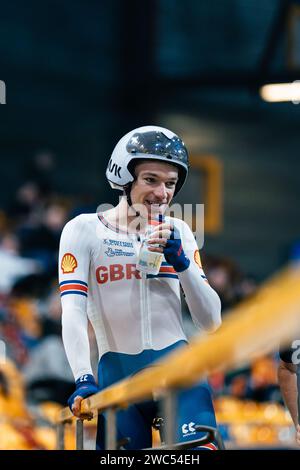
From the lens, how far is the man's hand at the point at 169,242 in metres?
4.21

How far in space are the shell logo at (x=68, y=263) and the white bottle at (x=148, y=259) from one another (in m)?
0.29

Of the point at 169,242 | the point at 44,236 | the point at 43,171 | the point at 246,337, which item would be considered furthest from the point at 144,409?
the point at 43,171

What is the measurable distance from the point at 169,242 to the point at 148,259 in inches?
6.8

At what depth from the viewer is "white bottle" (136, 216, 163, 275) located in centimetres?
430

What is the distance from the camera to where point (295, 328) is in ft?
7.39

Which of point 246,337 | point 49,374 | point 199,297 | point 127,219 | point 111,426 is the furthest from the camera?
point 49,374

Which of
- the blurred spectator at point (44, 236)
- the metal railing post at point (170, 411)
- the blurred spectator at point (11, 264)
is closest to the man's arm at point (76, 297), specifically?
the metal railing post at point (170, 411)

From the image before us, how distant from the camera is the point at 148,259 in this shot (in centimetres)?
434

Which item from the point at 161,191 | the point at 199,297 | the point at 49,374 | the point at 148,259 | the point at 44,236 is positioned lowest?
the point at 199,297

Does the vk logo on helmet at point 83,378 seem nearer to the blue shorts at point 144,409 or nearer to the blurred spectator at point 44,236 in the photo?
the blue shorts at point 144,409

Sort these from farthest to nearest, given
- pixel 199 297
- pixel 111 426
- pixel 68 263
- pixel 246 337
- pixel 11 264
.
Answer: pixel 11 264
pixel 68 263
pixel 199 297
pixel 111 426
pixel 246 337

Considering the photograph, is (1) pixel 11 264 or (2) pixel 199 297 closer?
(2) pixel 199 297

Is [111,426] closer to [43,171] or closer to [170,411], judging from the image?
[170,411]

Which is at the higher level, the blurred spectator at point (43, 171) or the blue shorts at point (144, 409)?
the blurred spectator at point (43, 171)
